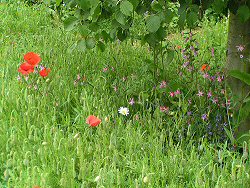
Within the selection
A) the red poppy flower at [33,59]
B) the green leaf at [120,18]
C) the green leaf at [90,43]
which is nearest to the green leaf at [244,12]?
the green leaf at [120,18]

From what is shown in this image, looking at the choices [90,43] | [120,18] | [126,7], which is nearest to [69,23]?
[90,43]

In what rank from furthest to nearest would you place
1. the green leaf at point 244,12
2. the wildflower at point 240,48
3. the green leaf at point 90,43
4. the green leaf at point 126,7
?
the wildflower at point 240,48, the green leaf at point 90,43, the green leaf at point 244,12, the green leaf at point 126,7

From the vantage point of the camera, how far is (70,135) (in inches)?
105

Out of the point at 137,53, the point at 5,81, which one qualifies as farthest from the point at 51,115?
the point at 137,53

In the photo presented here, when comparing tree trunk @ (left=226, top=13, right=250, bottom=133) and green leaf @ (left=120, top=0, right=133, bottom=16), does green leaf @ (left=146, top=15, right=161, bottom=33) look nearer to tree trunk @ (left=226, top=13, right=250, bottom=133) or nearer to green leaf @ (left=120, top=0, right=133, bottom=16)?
green leaf @ (left=120, top=0, right=133, bottom=16)

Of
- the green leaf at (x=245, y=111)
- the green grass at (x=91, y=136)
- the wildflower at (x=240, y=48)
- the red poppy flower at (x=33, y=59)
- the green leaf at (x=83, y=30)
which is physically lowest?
the green grass at (x=91, y=136)

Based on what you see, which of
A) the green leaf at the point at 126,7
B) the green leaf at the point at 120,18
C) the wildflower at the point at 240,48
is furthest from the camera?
the wildflower at the point at 240,48

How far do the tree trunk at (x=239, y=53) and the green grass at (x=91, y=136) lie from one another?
1.32 feet

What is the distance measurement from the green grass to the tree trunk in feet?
1.32

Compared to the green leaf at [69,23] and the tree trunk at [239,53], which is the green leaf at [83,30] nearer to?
the green leaf at [69,23]

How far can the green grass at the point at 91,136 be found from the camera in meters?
2.30

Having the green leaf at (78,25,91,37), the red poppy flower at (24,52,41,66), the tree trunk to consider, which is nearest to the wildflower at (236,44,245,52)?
the tree trunk

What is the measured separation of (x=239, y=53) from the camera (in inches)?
131

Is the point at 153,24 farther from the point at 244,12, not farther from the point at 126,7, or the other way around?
the point at 244,12
